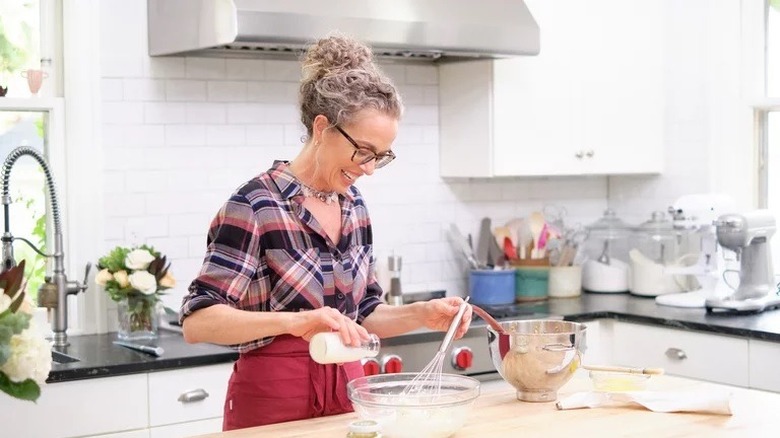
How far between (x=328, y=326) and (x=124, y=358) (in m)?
1.36

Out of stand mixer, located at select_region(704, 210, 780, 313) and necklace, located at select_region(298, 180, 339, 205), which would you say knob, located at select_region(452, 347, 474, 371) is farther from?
necklace, located at select_region(298, 180, 339, 205)

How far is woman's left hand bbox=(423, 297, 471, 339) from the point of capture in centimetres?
282

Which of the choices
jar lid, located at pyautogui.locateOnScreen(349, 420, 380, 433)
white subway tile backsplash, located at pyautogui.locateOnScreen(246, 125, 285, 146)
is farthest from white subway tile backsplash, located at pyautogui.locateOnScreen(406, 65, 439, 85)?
jar lid, located at pyautogui.locateOnScreen(349, 420, 380, 433)

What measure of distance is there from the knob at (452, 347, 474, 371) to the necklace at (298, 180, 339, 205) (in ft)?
4.28

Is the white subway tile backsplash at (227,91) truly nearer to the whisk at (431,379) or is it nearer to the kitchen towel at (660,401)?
the whisk at (431,379)

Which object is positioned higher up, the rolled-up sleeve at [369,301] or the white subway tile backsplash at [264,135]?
the white subway tile backsplash at [264,135]

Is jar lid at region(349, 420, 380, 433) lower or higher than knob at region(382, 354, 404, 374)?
higher

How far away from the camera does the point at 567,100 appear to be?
16.1 ft

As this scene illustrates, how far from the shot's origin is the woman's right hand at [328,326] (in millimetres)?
2518

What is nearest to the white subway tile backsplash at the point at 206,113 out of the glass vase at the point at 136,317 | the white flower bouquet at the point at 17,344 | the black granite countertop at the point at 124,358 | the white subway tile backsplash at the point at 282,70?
the white subway tile backsplash at the point at 282,70

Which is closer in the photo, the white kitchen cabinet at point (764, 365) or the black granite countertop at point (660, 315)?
the white kitchen cabinet at point (764, 365)

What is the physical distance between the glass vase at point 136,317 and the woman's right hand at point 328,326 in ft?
4.98

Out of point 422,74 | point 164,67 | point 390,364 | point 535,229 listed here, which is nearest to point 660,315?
point 535,229

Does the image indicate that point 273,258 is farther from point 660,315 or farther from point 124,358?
point 660,315
